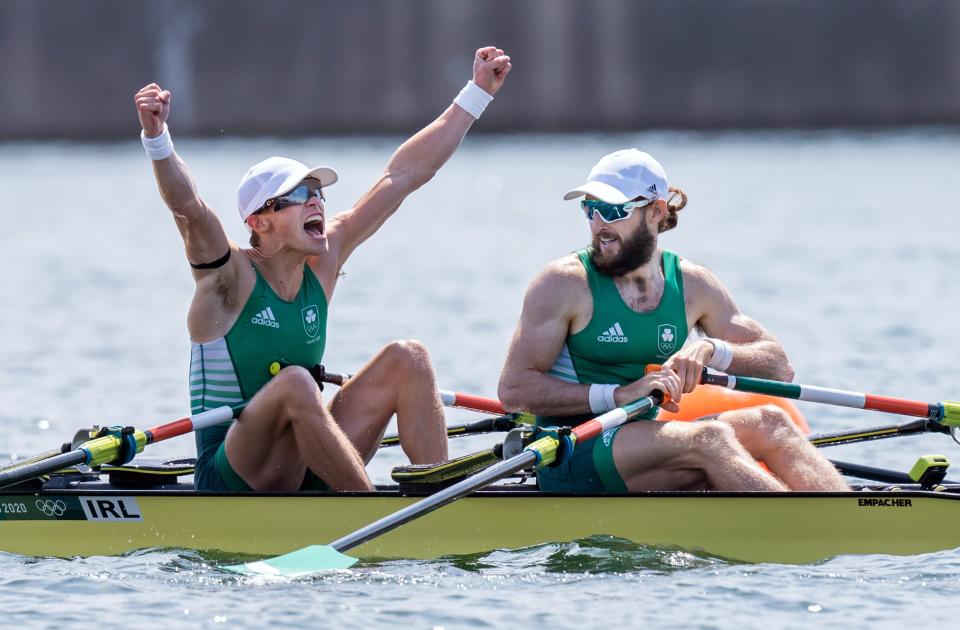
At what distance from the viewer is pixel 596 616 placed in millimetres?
7441

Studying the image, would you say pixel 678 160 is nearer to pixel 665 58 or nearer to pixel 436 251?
pixel 665 58

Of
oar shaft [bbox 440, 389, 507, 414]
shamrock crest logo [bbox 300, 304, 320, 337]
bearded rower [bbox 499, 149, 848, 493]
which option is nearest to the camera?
bearded rower [bbox 499, 149, 848, 493]

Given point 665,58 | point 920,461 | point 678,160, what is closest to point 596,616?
point 920,461

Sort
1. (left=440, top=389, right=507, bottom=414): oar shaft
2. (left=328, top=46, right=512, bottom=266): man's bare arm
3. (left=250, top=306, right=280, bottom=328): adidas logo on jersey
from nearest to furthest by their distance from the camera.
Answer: (left=250, top=306, right=280, bottom=328): adidas logo on jersey, (left=328, top=46, right=512, bottom=266): man's bare arm, (left=440, top=389, right=507, bottom=414): oar shaft

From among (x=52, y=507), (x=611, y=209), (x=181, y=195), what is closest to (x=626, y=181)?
(x=611, y=209)

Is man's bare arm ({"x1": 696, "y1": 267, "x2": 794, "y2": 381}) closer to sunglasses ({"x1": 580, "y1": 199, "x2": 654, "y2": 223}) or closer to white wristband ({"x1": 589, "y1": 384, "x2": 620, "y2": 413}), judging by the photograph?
sunglasses ({"x1": 580, "y1": 199, "x2": 654, "y2": 223})

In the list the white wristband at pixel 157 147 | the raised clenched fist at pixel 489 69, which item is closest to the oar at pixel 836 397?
the raised clenched fist at pixel 489 69

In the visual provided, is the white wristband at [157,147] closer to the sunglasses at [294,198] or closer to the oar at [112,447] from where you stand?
the sunglasses at [294,198]

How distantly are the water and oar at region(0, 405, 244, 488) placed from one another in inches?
19.3

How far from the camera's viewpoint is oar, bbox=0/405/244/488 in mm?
8250

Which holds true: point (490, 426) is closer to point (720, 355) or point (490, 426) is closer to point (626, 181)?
point (720, 355)

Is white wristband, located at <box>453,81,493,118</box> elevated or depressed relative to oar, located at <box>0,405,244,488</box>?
elevated

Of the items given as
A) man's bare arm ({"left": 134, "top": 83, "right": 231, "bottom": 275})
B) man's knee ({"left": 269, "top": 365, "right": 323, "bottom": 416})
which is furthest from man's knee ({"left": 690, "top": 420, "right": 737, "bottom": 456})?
man's bare arm ({"left": 134, "top": 83, "right": 231, "bottom": 275})

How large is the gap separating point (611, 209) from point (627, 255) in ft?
0.80
